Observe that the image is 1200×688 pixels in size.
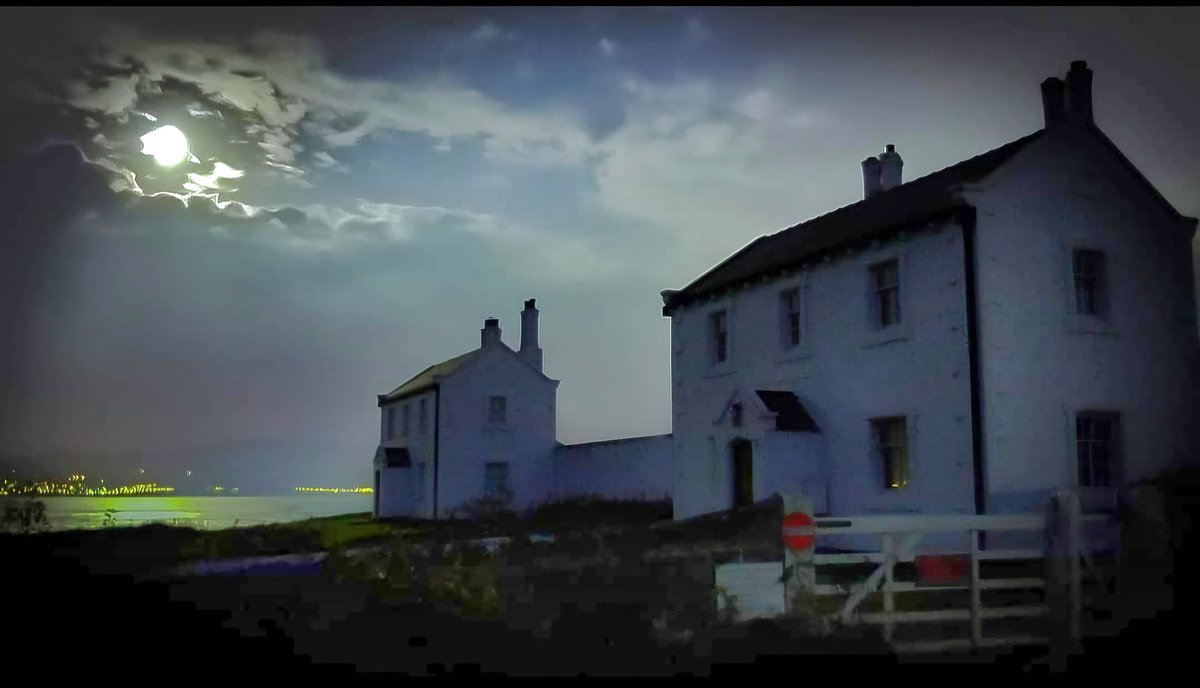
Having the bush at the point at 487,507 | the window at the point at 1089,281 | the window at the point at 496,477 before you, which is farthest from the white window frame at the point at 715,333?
the window at the point at 496,477

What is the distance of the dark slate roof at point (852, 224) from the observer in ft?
60.0

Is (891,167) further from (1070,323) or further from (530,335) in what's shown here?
(530,335)

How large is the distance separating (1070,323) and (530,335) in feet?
86.4

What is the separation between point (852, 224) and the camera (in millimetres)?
22109

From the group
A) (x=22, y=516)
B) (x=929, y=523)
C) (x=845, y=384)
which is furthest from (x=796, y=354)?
(x=22, y=516)

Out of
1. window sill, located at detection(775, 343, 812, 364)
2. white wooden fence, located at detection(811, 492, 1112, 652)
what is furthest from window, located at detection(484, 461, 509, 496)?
white wooden fence, located at detection(811, 492, 1112, 652)

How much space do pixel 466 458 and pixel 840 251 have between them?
22.1 m

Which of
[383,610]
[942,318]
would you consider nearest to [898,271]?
[942,318]

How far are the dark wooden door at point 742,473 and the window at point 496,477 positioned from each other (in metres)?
17.5

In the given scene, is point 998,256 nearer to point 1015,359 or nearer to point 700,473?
point 1015,359

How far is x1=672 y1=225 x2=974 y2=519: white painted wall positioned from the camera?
1761cm

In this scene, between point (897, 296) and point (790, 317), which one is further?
point (790, 317)

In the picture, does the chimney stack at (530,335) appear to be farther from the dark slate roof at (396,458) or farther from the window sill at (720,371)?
the window sill at (720,371)

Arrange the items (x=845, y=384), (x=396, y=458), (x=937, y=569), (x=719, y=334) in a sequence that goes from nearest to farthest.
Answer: (x=937, y=569) → (x=845, y=384) → (x=719, y=334) → (x=396, y=458)
